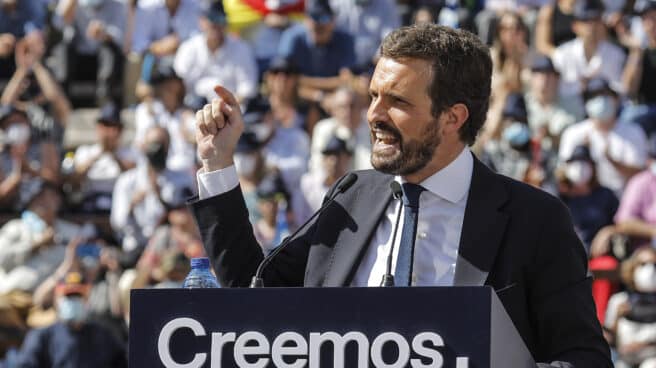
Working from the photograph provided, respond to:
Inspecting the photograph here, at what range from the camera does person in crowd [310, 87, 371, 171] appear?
11188 mm

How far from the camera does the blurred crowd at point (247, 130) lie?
992 centimetres

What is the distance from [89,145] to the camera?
12.6 meters

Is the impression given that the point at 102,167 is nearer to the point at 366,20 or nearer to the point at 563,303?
the point at 366,20

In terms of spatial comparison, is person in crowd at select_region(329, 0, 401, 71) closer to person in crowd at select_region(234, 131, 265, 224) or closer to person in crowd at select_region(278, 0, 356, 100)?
person in crowd at select_region(278, 0, 356, 100)

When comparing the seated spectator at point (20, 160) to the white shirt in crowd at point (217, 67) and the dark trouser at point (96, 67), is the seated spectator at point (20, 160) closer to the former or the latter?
the dark trouser at point (96, 67)

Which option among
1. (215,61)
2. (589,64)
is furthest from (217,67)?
(589,64)

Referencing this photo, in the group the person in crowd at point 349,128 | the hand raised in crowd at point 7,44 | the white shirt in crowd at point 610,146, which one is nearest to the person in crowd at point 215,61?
the person in crowd at point 349,128

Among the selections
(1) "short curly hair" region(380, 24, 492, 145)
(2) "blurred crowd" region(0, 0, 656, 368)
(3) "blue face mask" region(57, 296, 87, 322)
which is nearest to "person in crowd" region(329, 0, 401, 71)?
(2) "blurred crowd" region(0, 0, 656, 368)

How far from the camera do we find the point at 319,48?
12352 millimetres

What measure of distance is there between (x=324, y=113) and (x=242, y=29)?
4.82 ft

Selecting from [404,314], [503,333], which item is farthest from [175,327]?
[503,333]

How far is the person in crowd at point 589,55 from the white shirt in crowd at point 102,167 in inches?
135

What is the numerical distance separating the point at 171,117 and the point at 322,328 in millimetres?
9010

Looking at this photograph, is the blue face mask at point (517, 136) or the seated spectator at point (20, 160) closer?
the blue face mask at point (517, 136)
